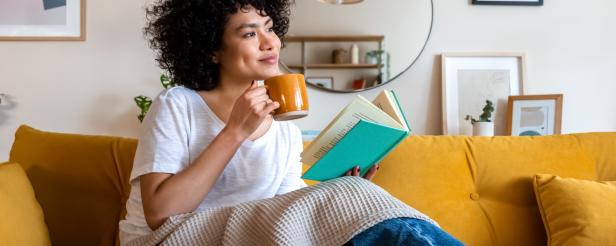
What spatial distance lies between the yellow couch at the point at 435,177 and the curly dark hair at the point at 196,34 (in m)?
0.37

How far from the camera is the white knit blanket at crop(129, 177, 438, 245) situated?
84 cm

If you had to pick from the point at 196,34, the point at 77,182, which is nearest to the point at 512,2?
the point at 196,34

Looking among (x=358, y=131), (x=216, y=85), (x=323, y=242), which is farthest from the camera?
(x=216, y=85)

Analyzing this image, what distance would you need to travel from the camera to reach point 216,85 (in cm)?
137

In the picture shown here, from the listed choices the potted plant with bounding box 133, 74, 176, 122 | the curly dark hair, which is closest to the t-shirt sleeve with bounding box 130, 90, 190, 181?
the curly dark hair

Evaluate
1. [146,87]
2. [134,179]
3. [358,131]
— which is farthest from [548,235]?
[146,87]

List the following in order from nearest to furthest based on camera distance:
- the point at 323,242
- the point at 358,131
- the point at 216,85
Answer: the point at 323,242 < the point at 358,131 < the point at 216,85

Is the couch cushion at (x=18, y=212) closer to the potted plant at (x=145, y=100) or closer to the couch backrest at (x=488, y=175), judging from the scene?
the potted plant at (x=145, y=100)

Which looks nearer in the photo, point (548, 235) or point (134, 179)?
point (134, 179)

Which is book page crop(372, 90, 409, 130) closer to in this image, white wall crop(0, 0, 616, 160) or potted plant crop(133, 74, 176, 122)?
white wall crop(0, 0, 616, 160)

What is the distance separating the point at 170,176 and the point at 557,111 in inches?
63.0

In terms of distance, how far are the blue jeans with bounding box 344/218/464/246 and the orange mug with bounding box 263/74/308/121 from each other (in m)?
0.36

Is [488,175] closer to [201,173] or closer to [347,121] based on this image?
[347,121]

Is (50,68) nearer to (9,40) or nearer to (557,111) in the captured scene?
(9,40)
